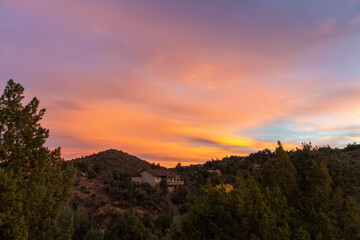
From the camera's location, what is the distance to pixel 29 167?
905cm

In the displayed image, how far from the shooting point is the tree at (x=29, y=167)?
8016 millimetres

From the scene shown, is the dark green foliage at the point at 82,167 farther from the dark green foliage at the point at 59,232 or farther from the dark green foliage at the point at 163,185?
the dark green foliage at the point at 59,232

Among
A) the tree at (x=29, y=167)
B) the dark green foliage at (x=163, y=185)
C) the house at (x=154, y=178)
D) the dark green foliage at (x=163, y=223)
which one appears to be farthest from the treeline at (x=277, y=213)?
the house at (x=154, y=178)

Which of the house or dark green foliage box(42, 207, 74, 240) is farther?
the house

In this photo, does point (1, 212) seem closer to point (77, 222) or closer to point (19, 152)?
point (19, 152)

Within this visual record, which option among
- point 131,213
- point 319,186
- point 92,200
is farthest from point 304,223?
point 92,200

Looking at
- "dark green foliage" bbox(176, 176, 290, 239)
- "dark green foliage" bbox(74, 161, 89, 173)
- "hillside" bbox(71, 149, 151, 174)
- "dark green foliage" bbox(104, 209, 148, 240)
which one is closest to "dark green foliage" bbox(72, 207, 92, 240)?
"dark green foliage" bbox(104, 209, 148, 240)

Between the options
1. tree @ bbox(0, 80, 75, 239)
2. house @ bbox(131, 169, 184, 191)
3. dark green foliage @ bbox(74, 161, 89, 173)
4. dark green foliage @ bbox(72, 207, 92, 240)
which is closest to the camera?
tree @ bbox(0, 80, 75, 239)

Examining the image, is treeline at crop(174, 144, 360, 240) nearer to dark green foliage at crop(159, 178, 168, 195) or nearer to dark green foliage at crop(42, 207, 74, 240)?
dark green foliage at crop(42, 207, 74, 240)

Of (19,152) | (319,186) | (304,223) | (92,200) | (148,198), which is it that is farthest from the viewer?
(148,198)

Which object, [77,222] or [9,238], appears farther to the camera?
[77,222]

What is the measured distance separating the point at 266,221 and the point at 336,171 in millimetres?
10435

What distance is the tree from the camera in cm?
802

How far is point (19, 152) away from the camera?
8.71 m
